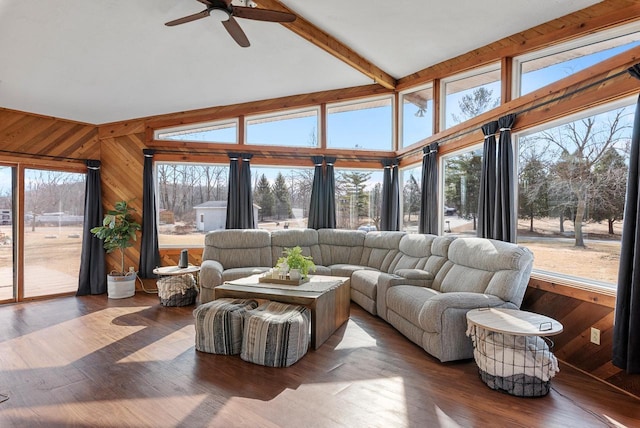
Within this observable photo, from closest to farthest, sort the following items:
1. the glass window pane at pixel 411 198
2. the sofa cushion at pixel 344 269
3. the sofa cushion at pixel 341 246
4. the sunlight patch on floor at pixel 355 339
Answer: the sunlight patch on floor at pixel 355 339, the sofa cushion at pixel 344 269, the sofa cushion at pixel 341 246, the glass window pane at pixel 411 198

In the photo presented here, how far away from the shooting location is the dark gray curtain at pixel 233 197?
5.81 m

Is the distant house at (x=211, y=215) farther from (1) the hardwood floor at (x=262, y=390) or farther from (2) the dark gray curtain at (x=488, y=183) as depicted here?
(2) the dark gray curtain at (x=488, y=183)

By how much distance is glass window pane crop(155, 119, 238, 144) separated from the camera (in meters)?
5.98

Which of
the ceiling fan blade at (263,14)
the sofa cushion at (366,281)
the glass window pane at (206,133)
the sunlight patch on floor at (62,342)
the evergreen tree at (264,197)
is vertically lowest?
the sunlight patch on floor at (62,342)

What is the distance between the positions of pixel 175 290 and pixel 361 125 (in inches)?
164

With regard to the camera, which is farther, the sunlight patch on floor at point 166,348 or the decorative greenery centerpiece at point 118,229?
the decorative greenery centerpiece at point 118,229

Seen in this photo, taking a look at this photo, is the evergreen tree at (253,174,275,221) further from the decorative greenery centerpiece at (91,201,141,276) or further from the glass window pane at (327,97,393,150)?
the decorative greenery centerpiece at (91,201,141,276)

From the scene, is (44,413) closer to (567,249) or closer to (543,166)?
(567,249)

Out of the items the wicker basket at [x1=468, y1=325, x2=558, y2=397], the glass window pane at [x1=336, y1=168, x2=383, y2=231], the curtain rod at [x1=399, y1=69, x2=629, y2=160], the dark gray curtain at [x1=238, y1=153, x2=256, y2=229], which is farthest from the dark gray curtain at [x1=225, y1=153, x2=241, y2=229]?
the wicker basket at [x1=468, y1=325, x2=558, y2=397]

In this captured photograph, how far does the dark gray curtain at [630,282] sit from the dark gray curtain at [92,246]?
6455 millimetres

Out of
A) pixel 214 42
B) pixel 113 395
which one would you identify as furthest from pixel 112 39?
pixel 113 395

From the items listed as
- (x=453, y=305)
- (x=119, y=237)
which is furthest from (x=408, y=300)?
(x=119, y=237)

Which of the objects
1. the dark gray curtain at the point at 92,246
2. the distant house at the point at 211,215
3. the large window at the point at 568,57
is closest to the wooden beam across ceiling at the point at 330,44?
the large window at the point at 568,57

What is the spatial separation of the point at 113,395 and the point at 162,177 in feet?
13.6
